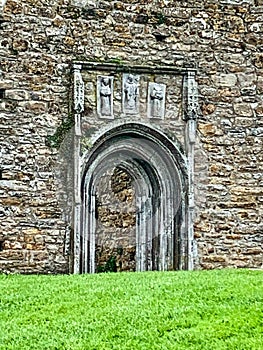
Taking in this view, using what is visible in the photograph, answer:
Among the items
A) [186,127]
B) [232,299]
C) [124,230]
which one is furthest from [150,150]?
[232,299]

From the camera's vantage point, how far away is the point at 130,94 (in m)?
11.1

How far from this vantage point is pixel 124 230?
570 inches

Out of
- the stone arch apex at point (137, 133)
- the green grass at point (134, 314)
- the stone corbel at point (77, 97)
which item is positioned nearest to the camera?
the green grass at point (134, 314)

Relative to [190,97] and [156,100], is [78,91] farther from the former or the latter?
[190,97]

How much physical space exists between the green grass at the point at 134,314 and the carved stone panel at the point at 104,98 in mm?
3007

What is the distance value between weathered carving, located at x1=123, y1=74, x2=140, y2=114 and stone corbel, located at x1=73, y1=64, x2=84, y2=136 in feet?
1.95

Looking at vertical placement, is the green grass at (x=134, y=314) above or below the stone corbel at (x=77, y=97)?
below

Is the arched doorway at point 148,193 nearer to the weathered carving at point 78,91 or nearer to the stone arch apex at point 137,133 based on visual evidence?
the stone arch apex at point 137,133


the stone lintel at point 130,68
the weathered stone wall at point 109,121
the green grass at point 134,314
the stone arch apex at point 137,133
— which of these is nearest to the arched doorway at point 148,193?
the stone arch apex at point 137,133

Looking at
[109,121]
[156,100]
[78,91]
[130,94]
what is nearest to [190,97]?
[156,100]

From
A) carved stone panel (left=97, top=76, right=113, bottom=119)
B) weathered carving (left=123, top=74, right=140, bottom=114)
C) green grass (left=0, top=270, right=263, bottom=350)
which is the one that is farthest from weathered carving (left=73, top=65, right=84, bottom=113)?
green grass (left=0, top=270, right=263, bottom=350)

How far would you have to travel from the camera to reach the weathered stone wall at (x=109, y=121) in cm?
1071

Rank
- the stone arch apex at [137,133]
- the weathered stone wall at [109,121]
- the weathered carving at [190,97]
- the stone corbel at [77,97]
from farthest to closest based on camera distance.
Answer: the weathered carving at [190,97] → the stone arch apex at [137,133] → the stone corbel at [77,97] → the weathered stone wall at [109,121]

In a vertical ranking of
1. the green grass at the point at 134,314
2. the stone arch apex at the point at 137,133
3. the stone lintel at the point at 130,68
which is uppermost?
the stone lintel at the point at 130,68
